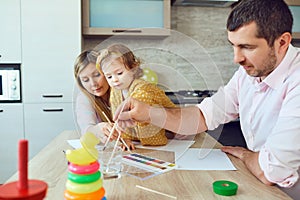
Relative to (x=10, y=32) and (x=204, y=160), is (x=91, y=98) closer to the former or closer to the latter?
(x=204, y=160)

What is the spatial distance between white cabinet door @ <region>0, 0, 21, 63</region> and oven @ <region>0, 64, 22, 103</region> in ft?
0.18

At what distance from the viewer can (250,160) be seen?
3.30ft

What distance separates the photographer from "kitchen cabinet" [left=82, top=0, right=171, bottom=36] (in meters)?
2.67

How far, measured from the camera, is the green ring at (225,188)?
2.61ft

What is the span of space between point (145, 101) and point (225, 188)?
0.43 m

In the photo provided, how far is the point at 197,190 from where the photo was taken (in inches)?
32.9

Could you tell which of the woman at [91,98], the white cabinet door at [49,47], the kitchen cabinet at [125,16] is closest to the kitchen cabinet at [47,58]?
the white cabinet door at [49,47]

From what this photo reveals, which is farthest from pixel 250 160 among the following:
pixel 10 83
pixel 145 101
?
pixel 10 83

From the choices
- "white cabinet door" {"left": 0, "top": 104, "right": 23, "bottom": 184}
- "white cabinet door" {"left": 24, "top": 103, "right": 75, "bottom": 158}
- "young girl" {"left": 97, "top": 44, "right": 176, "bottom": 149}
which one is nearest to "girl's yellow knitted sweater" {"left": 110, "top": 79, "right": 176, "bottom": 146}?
"young girl" {"left": 97, "top": 44, "right": 176, "bottom": 149}

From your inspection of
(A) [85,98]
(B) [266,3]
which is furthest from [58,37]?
(B) [266,3]

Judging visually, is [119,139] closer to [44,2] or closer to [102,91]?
[102,91]

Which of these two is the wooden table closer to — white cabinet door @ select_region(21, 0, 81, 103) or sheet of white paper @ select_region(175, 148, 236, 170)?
sheet of white paper @ select_region(175, 148, 236, 170)

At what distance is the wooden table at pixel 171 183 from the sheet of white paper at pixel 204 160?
0.03 meters

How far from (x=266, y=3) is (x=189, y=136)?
22.9 inches
